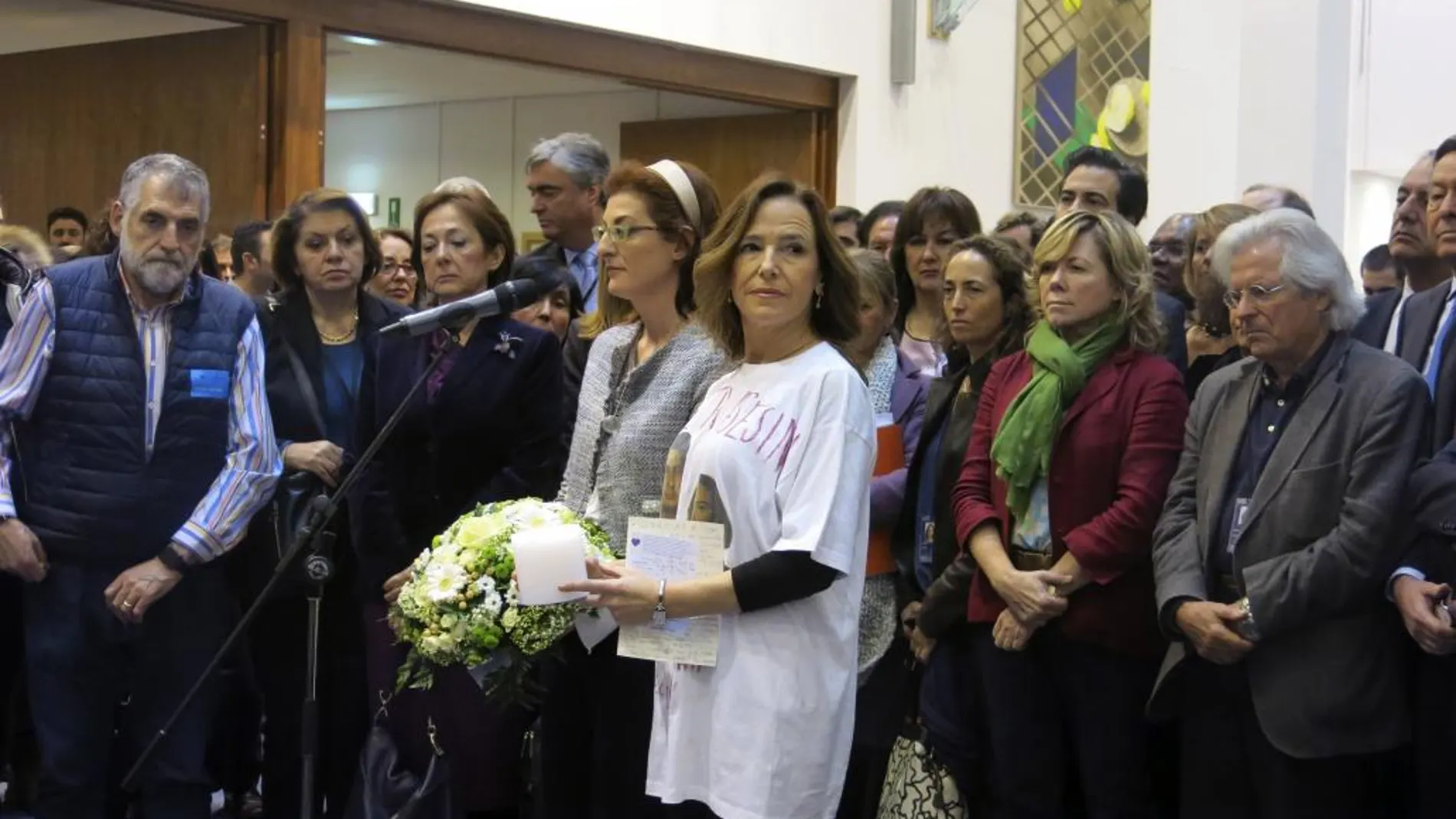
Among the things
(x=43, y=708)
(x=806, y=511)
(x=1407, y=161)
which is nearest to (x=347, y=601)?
(x=43, y=708)

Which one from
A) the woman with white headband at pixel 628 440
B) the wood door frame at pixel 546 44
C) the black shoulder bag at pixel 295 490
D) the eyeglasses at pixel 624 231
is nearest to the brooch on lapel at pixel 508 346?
the black shoulder bag at pixel 295 490

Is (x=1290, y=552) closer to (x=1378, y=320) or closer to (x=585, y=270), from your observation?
(x=1378, y=320)

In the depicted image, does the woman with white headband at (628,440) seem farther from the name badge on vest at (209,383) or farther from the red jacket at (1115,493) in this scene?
the name badge on vest at (209,383)

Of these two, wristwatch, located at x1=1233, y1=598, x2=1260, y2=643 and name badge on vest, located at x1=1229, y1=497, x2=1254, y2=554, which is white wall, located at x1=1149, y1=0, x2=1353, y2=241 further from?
wristwatch, located at x1=1233, y1=598, x2=1260, y2=643

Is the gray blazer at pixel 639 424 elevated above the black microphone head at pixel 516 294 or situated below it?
below

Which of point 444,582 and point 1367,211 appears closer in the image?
point 444,582

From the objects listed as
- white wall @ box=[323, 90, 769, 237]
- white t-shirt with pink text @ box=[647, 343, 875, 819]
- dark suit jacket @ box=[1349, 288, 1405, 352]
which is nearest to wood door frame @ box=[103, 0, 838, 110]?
white wall @ box=[323, 90, 769, 237]

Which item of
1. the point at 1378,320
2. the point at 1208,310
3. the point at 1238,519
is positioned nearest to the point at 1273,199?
the point at 1208,310

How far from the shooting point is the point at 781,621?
2.61m

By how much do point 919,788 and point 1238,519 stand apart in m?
0.92

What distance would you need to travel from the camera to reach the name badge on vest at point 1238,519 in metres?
3.13

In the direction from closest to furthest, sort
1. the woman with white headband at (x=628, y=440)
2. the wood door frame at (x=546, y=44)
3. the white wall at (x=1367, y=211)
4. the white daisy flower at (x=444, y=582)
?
the white daisy flower at (x=444, y=582) → the woman with white headband at (x=628, y=440) → the wood door frame at (x=546, y=44) → the white wall at (x=1367, y=211)

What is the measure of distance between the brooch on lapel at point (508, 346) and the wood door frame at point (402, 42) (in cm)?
278

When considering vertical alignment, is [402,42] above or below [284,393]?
above
